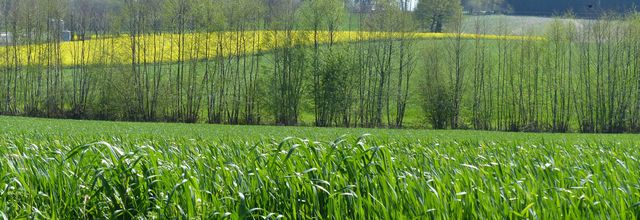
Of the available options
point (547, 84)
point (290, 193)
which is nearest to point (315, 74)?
point (547, 84)

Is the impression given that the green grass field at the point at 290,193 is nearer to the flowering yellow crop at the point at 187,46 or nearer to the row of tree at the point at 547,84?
the row of tree at the point at 547,84

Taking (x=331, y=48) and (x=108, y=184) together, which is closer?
(x=108, y=184)

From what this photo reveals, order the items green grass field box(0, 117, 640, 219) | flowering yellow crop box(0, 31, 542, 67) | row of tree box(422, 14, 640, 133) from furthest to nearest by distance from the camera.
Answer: flowering yellow crop box(0, 31, 542, 67) < row of tree box(422, 14, 640, 133) < green grass field box(0, 117, 640, 219)

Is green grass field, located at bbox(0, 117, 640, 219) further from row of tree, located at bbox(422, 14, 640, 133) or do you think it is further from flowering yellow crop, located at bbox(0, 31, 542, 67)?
flowering yellow crop, located at bbox(0, 31, 542, 67)

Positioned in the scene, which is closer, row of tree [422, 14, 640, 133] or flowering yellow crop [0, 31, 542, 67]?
row of tree [422, 14, 640, 133]

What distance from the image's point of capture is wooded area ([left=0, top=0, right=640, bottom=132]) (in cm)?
5347


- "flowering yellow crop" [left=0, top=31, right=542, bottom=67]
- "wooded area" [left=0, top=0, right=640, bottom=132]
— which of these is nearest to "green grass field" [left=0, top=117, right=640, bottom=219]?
"wooded area" [left=0, top=0, right=640, bottom=132]

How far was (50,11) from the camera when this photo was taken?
2254 inches

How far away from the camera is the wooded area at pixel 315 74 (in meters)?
53.5

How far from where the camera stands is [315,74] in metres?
53.3

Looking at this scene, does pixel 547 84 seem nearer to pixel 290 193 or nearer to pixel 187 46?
pixel 187 46

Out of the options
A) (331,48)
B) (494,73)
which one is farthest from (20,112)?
(494,73)

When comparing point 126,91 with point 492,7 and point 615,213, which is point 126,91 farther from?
point 492,7

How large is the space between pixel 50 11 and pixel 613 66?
48.2m
